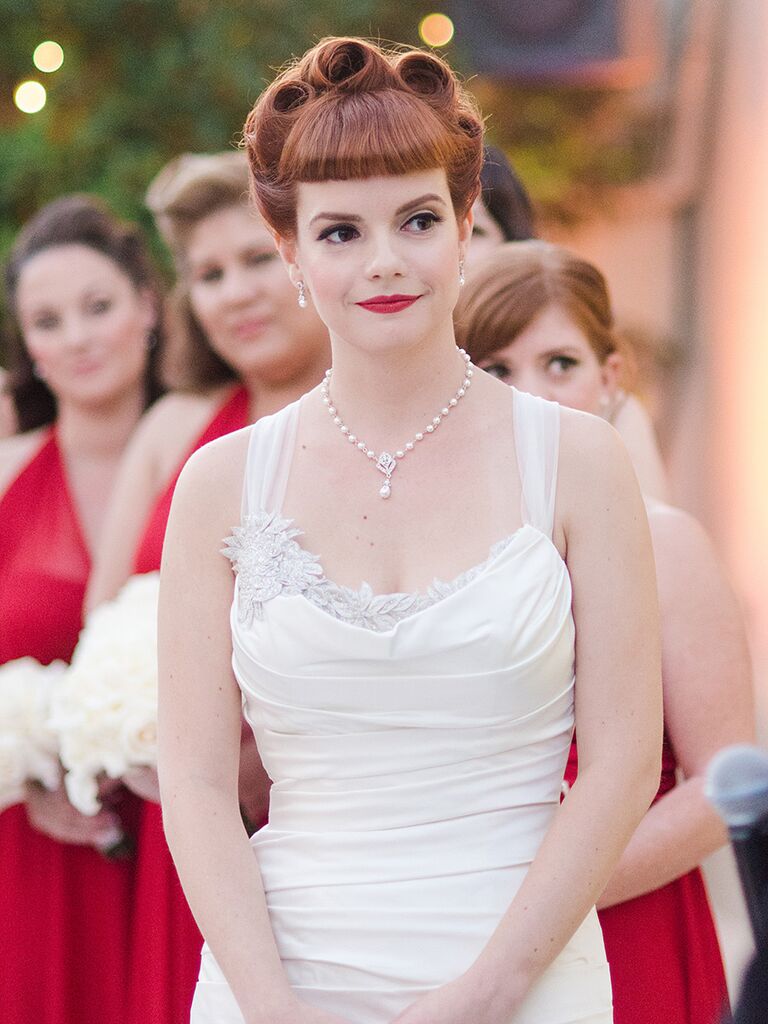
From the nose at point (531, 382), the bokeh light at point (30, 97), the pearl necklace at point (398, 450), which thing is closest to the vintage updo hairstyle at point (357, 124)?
the pearl necklace at point (398, 450)

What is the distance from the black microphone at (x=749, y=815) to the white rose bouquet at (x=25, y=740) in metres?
2.26

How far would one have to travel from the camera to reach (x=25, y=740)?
3.41 metres

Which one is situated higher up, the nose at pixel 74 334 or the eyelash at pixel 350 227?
the nose at pixel 74 334

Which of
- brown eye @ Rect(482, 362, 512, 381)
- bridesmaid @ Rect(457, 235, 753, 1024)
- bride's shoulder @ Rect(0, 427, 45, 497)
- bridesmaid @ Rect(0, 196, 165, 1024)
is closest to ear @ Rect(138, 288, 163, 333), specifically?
bridesmaid @ Rect(0, 196, 165, 1024)

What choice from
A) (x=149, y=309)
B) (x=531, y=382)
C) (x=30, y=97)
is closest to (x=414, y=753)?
(x=531, y=382)

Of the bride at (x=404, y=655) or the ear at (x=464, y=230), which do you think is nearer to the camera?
the bride at (x=404, y=655)

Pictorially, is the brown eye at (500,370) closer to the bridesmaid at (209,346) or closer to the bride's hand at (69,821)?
the bridesmaid at (209,346)

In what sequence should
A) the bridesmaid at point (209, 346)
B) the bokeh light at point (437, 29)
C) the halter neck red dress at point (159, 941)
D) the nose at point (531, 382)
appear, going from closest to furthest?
the nose at point (531, 382) < the halter neck red dress at point (159, 941) < the bridesmaid at point (209, 346) < the bokeh light at point (437, 29)

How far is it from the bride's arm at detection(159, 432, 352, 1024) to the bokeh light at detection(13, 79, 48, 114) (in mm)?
5342

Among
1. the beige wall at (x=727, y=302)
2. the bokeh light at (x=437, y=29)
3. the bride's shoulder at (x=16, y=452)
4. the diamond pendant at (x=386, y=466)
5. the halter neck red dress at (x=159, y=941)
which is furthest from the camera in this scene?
the bokeh light at (x=437, y=29)

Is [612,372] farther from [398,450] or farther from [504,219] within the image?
[398,450]

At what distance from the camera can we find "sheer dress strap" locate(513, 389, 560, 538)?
7.35 ft

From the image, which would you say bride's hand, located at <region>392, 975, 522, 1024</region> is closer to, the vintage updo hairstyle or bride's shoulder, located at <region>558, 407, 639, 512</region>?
bride's shoulder, located at <region>558, 407, 639, 512</region>

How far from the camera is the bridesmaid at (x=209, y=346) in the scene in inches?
157
